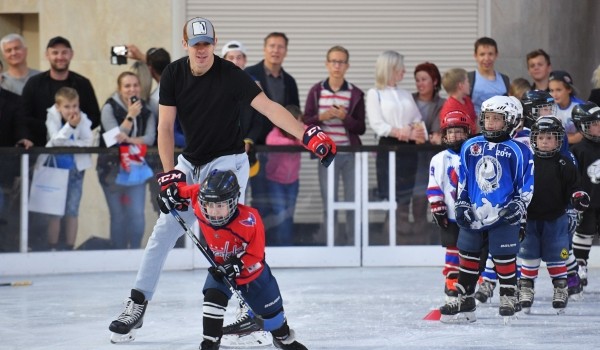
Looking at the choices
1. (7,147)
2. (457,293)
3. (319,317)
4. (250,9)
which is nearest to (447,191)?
(457,293)

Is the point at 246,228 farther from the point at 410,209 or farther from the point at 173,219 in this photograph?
the point at 410,209

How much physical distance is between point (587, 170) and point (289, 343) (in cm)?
310

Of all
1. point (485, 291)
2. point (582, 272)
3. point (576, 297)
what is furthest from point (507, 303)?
point (582, 272)

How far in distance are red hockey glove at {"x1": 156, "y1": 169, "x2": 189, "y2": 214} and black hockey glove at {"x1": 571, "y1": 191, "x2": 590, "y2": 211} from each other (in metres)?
2.67

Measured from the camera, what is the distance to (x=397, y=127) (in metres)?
9.49

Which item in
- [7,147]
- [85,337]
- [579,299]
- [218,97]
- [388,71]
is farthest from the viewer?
[388,71]

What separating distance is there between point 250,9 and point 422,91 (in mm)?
2790

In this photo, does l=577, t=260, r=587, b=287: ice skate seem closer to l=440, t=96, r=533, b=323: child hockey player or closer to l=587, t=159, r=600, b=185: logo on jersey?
l=587, t=159, r=600, b=185: logo on jersey

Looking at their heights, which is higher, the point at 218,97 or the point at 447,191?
the point at 218,97

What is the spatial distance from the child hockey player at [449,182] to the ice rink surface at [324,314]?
0.32m

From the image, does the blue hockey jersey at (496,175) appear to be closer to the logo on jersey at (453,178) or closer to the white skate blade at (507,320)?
the logo on jersey at (453,178)

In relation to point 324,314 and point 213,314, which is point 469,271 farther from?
A: point 213,314

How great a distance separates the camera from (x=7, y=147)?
29.4ft

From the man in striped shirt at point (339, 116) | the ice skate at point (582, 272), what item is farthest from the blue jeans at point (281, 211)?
the ice skate at point (582, 272)
